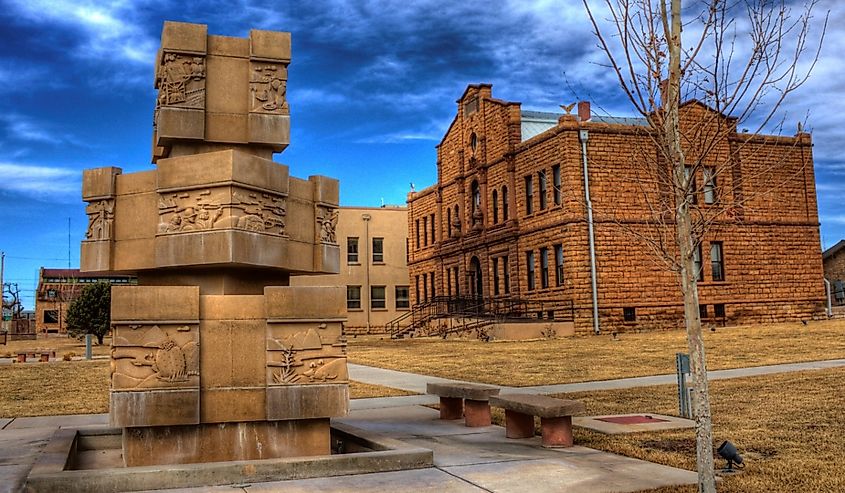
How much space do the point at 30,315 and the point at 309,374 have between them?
10856 cm

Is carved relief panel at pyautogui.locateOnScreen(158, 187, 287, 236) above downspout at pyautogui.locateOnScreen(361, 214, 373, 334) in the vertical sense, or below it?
below

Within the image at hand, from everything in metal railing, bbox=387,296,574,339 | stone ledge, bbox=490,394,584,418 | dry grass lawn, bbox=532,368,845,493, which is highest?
metal railing, bbox=387,296,574,339

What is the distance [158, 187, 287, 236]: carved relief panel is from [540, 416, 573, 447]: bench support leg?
3.87 meters

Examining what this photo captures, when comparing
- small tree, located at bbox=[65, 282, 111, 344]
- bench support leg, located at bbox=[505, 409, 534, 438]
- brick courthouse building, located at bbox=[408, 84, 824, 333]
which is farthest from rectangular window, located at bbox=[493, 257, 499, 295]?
bench support leg, located at bbox=[505, 409, 534, 438]

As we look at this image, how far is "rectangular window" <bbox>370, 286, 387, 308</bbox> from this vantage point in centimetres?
6078

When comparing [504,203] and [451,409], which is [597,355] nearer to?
[451,409]

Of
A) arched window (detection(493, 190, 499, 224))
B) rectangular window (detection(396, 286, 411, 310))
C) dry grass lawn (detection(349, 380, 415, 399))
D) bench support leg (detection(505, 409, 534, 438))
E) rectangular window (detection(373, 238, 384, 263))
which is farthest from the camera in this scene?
rectangular window (detection(396, 286, 411, 310))

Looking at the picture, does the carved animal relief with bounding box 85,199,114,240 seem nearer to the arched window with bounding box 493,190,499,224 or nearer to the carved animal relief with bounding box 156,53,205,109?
the carved animal relief with bounding box 156,53,205,109

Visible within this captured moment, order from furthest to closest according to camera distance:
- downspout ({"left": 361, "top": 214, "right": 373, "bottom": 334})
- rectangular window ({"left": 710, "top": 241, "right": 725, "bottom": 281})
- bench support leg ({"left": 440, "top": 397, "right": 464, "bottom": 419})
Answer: downspout ({"left": 361, "top": 214, "right": 373, "bottom": 334})
rectangular window ({"left": 710, "top": 241, "right": 725, "bottom": 281})
bench support leg ({"left": 440, "top": 397, "right": 464, "bottom": 419})

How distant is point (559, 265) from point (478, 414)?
91.3ft

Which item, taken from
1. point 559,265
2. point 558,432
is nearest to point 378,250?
point 559,265

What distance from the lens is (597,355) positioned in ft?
77.3

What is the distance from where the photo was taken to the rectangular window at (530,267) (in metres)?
40.5

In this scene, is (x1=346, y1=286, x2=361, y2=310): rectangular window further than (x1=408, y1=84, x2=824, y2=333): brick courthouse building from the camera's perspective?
Yes
